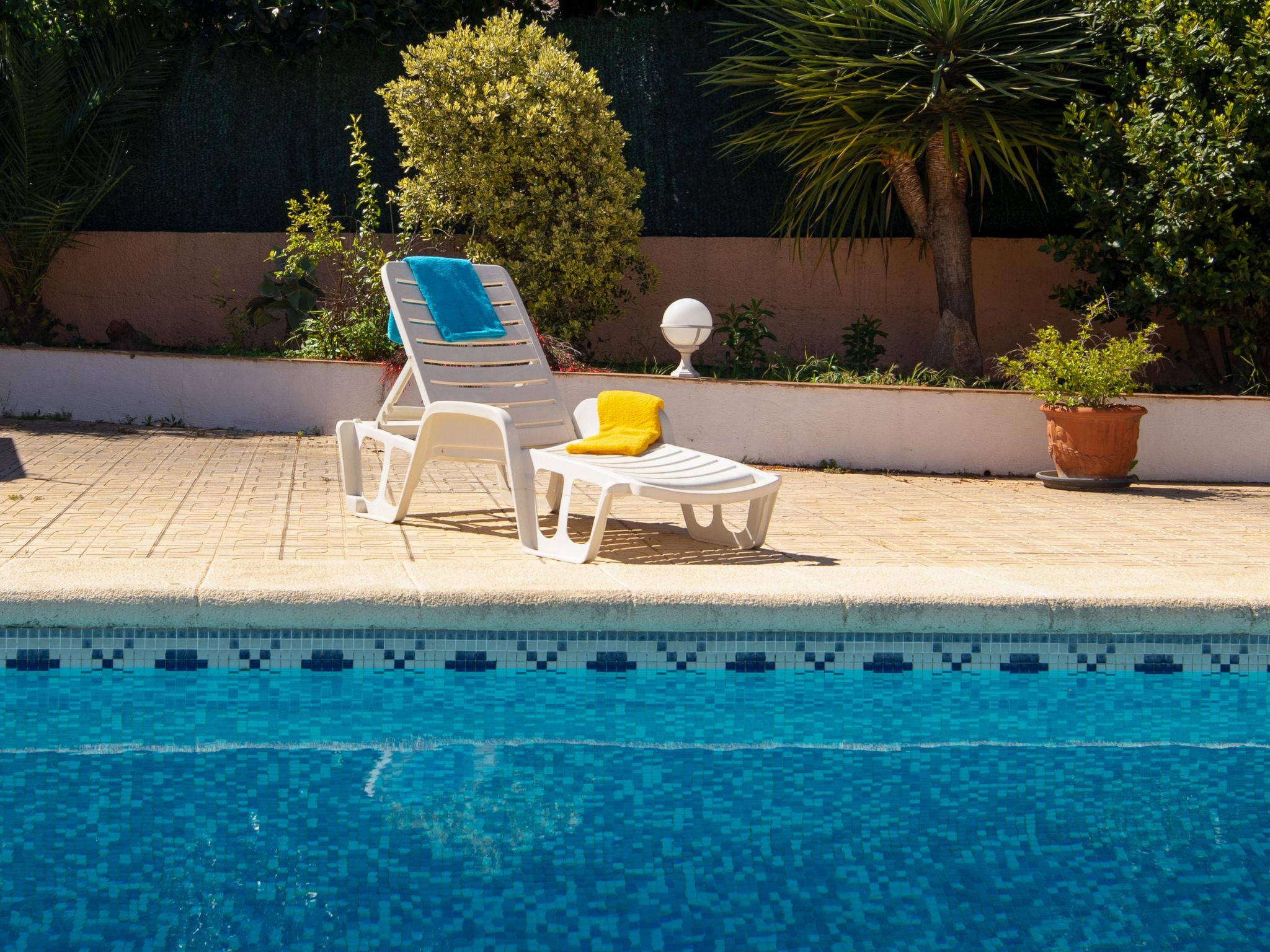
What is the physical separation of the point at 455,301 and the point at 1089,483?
3796 mm

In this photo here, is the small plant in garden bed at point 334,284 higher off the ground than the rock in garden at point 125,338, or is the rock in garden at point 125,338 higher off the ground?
the small plant in garden bed at point 334,284

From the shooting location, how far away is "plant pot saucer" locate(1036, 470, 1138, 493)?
7.36 m

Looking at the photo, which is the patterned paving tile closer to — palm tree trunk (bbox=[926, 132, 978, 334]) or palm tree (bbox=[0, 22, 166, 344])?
palm tree trunk (bbox=[926, 132, 978, 334])

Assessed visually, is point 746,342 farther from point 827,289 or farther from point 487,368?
point 487,368

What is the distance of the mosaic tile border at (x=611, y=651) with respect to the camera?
373 cm

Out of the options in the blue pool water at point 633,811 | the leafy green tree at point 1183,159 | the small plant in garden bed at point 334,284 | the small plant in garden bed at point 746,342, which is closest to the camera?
the blue pool water at point 633,811

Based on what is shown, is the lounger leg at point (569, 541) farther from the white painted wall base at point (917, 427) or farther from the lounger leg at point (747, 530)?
the white painted wall base at point (917, 427)

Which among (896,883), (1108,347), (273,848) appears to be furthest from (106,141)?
(896,883)

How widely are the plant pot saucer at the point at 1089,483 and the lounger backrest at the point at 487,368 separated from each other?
3224 mm

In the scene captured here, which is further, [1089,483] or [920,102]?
[920,102]

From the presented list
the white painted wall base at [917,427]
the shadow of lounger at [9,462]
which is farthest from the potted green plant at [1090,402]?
the shadow of lounger at [9,462]

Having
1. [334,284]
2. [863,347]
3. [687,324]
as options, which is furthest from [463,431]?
[334,284]

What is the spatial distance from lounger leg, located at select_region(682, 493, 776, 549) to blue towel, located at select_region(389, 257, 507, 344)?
1250 mm

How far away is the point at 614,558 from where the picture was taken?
486 cm
